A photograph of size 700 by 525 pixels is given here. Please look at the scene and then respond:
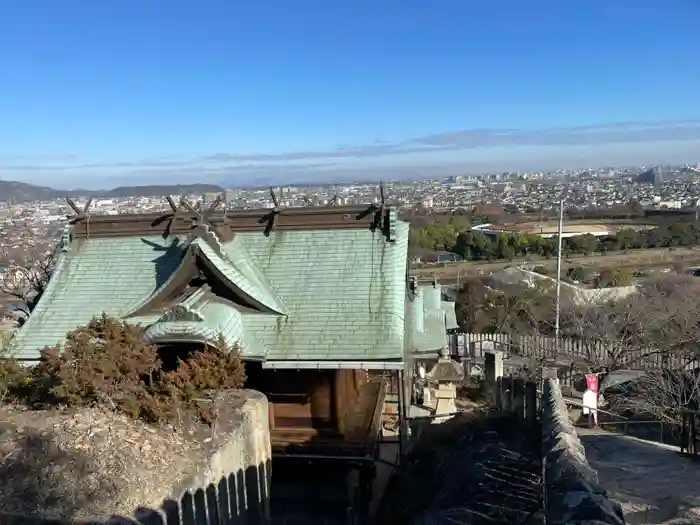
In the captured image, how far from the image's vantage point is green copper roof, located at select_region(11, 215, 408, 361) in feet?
38.7

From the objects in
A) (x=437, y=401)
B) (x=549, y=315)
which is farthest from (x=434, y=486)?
(x=549, y=315)

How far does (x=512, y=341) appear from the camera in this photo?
1157 inches

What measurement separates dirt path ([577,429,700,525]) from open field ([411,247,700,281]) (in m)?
37.0

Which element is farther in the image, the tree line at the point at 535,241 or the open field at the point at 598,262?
the tree line at the point at 535,241

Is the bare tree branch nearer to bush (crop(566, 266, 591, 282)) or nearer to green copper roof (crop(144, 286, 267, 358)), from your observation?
green copper roof (crop(144, 286, 267, 358))

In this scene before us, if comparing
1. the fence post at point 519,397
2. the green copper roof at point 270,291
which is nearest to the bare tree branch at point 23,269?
the green copper roof at point 270,291

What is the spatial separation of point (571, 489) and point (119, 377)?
23.7 feet

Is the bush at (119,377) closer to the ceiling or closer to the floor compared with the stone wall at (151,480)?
closer to the ceiling

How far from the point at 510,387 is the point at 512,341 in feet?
56.9

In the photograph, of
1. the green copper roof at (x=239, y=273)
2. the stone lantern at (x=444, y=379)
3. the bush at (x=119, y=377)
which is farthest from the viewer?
the stone lantern at (x=444, y=379)

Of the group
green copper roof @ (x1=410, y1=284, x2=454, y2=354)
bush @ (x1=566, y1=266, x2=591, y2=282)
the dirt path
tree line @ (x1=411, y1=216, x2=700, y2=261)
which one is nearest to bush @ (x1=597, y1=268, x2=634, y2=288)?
bush @ (x1=566, y1=266, x2=591, y2=282)

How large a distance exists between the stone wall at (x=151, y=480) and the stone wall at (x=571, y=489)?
4.61 meters

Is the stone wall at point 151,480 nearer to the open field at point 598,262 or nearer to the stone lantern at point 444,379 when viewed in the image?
the stone lantern at point 444,379

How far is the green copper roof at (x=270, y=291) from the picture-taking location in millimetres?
11797
